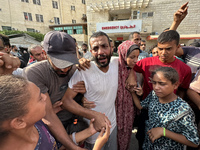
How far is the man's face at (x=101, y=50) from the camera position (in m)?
1.43

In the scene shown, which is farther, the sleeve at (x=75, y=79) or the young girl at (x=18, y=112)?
the sleeve at (x=75, y=79)

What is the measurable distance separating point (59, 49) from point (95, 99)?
79 centimetres

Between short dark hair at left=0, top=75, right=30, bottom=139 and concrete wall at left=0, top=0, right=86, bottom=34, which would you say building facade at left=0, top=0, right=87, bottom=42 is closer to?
concrete wall at left=0, top=0, right=86, bottom=34

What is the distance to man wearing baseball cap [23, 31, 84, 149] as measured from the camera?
1.18m

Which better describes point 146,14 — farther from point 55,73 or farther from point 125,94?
point 55,73

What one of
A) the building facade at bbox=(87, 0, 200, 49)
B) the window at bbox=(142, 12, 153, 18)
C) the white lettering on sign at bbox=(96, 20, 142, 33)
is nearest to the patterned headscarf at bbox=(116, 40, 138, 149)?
the building facade at bbox=(87, 0, 200, 49)

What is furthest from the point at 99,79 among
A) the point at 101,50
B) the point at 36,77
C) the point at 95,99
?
the point at 36,77

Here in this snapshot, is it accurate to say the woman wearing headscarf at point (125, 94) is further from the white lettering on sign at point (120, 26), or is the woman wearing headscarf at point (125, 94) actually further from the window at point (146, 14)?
the window at point (146, 14)

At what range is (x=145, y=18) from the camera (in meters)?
14.4

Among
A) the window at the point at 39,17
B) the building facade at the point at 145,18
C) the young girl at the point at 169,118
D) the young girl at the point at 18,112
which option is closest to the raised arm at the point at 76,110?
the young girl at the point at 18,112

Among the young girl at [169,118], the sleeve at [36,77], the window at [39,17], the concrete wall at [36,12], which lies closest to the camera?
the sleeve at [36,77]

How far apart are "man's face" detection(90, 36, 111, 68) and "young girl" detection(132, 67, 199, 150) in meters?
0.76

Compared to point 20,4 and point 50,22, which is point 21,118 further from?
point 20,4

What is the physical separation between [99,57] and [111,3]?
1602 centimetres
